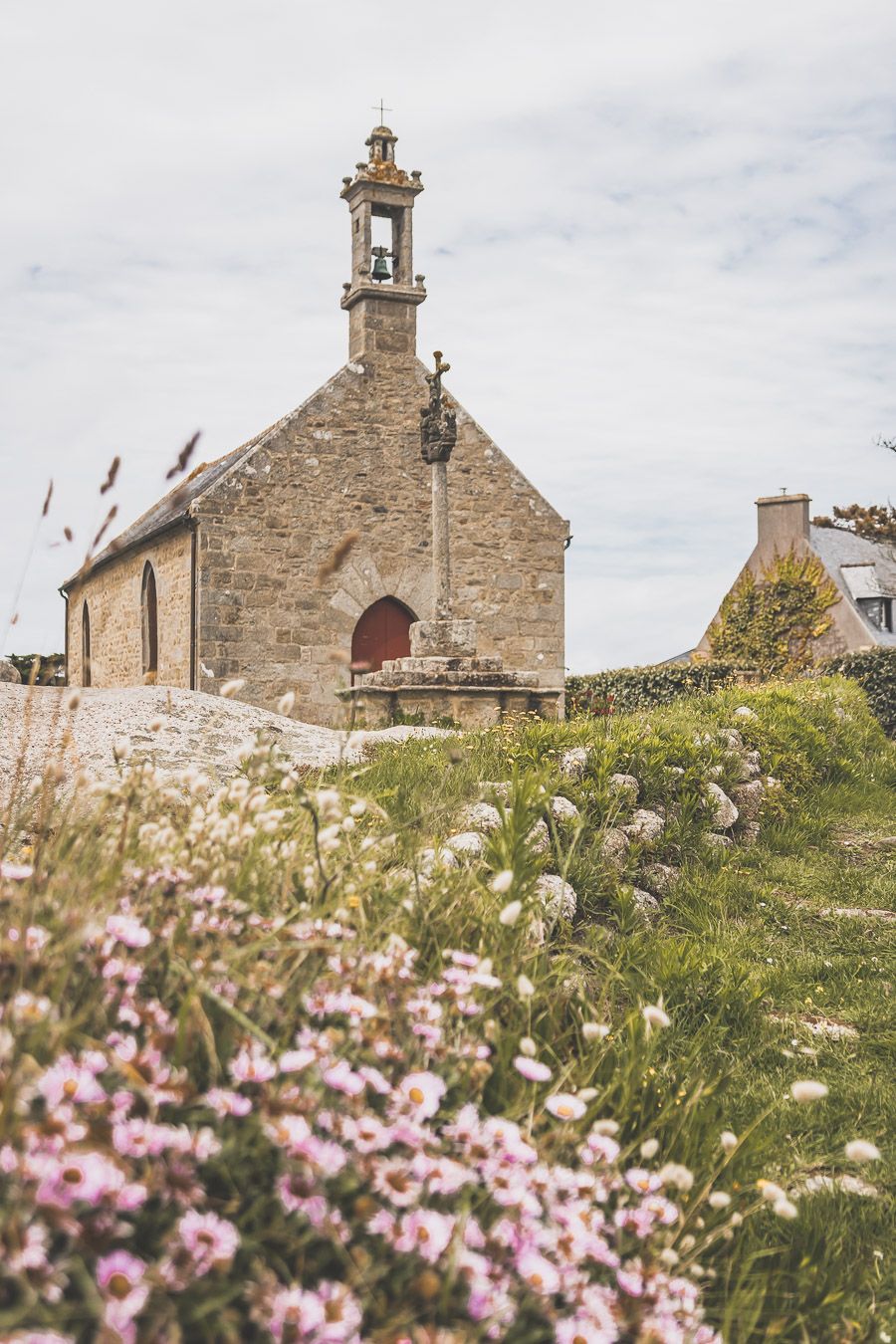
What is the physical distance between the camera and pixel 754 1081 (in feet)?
15.3

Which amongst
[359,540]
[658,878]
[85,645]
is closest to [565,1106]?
[658,878]

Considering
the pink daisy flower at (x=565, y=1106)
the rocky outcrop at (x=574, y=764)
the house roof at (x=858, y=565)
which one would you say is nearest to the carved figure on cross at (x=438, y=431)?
the rocky outcrop at (x=574, y=764)

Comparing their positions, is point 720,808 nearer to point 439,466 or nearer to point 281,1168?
point 281,1168

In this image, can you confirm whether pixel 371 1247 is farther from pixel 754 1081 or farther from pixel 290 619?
pixel 290 619

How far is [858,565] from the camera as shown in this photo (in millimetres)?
33812

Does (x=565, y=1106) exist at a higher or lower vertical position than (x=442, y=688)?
lower

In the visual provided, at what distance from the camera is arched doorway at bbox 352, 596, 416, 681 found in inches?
696

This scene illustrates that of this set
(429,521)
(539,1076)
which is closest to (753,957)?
(539,1076)

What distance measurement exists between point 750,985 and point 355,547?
1291 cm

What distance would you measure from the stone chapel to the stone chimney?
1644 cm

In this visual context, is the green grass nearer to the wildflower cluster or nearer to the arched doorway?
the wildflower cluster

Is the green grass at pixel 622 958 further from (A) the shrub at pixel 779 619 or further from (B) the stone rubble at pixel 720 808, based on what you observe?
(A) the shrub at pixel 779 619

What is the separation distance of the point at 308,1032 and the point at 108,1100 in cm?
45

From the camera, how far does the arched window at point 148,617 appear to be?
19400mm
